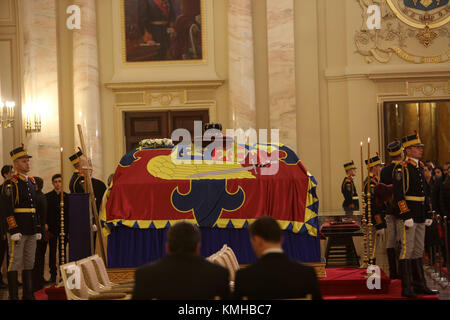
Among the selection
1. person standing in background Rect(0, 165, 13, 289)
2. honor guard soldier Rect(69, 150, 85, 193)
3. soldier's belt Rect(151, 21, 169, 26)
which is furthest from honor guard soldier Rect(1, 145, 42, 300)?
soldier's belt Rect(151, 21, 169, 26)

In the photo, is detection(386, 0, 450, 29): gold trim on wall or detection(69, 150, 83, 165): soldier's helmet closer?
detection(69, 150, 83, 165): soldier's helmet

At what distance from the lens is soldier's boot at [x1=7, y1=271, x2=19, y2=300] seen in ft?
25.7

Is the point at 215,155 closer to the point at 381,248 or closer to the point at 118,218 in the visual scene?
the point at 118,218

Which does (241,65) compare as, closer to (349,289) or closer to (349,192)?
(349,192)

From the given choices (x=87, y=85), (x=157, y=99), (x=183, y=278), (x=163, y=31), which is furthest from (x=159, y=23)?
(x=183, y=278)

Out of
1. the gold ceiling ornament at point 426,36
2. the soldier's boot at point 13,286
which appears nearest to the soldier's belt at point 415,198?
the soldier's boot at point 13,286

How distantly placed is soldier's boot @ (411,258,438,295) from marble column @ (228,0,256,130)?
606 cm

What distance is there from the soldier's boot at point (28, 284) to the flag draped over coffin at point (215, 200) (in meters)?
1.02

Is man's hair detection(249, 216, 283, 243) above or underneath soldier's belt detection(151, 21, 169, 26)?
underneath

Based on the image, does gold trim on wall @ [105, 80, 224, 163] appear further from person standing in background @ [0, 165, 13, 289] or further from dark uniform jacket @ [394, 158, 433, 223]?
dark uniform jacket @ [394, 158, 433, 223]

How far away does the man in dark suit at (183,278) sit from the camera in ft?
11.4

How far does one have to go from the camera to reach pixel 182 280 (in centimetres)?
347

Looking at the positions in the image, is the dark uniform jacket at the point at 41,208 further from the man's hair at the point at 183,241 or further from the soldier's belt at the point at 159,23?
the soldier's belt at the point at 159,23
